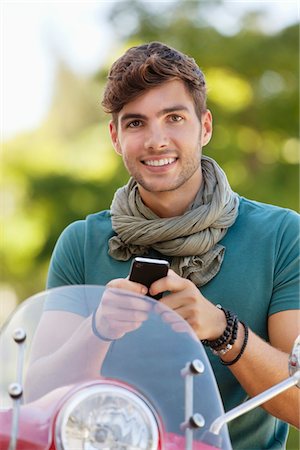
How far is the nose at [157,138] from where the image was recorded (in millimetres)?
2146

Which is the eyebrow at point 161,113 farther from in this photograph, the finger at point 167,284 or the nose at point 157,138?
the finger at point 167,284

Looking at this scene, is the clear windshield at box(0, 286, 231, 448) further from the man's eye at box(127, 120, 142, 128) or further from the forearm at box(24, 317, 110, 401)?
the man's eye at box(127, 120, 142, 128)

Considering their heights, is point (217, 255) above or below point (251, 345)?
above

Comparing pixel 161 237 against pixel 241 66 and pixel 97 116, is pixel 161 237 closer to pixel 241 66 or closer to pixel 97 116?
pixel 241 66

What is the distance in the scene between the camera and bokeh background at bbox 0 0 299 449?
10.6m

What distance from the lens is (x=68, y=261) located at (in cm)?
232

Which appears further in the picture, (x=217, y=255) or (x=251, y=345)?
(x=217, y=255)

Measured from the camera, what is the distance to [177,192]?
2.27 m

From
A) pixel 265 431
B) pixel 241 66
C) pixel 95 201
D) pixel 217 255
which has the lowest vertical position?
pixel 265 431

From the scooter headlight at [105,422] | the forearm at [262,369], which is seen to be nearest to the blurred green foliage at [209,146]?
the forearm at [262,369]

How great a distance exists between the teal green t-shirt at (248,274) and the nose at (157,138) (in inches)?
10.1

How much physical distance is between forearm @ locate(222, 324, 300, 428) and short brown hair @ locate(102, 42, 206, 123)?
2.17 feet

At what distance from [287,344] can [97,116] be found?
13734 mm

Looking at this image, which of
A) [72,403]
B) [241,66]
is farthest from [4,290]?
[72,403]
